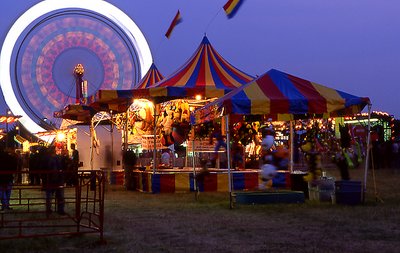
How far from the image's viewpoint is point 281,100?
13.5m

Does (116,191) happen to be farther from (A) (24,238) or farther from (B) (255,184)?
(A) (24,238)

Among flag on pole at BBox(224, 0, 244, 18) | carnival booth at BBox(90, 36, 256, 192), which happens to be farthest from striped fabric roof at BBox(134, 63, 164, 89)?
flag on pole at BBox(224, 0, 244, 18)

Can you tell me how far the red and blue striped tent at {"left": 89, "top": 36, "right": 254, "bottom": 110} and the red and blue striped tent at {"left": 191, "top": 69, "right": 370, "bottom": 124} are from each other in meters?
2.80

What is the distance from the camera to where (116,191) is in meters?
19.6

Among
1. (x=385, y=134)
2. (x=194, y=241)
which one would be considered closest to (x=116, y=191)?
(x=194, y=241)

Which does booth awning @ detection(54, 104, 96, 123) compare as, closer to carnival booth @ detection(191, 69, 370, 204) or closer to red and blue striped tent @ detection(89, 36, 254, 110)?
red and blue striped tent @ detection(89, 36, 254, 110)

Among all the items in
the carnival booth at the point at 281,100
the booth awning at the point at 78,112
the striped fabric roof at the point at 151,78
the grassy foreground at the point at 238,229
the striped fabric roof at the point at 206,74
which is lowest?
the grassy foreground at the point at 238,229

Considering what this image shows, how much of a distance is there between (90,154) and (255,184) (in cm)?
913

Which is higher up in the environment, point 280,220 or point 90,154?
point 90,154

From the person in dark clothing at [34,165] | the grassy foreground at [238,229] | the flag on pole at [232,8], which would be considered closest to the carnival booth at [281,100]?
the grassy foreground at [238,229]

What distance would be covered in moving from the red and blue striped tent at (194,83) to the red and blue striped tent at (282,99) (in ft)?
9.18

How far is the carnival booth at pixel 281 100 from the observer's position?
13369mm

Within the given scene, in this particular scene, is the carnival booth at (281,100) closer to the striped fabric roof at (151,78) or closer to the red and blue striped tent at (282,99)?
the red and blue striped tent at (282,99)

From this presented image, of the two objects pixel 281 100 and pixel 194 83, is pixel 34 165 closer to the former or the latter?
pixel 194 83
